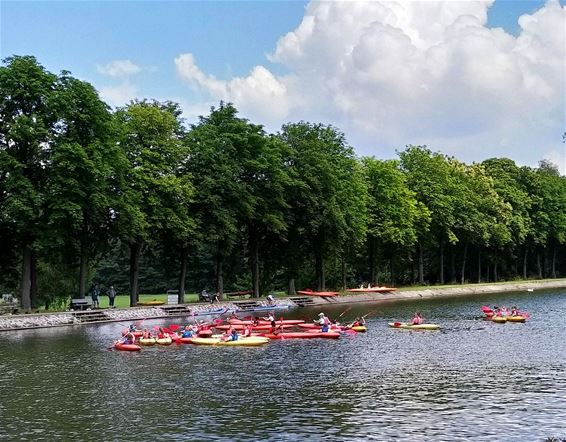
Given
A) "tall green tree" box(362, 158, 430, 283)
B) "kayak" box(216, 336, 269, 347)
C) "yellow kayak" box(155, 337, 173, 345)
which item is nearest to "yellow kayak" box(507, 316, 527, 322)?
"kayak" box(216, 336, 269, 347)

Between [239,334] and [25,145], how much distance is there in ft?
84.5

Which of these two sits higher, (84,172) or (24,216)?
(84,172)

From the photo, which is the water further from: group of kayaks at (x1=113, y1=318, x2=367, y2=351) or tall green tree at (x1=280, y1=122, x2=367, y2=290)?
tall green tree at (x1=280, y1=122, x2=367, y2=290)

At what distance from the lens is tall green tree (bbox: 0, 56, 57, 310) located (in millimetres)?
54344

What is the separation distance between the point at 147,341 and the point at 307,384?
1808 centimetres

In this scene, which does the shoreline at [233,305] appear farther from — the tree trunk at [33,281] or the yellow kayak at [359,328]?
the yellow kayak at [359,328]

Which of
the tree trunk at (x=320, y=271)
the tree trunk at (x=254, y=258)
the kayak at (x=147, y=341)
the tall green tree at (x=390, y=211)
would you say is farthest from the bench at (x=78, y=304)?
the tall green tree at (x=390, y=211)

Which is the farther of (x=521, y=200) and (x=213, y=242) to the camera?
(x=521, y=200)

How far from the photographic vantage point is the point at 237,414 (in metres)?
24.5

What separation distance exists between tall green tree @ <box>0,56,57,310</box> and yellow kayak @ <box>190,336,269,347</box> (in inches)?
719

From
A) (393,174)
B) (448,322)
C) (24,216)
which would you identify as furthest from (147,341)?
(393,174)

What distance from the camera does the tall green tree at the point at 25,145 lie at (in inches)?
2140

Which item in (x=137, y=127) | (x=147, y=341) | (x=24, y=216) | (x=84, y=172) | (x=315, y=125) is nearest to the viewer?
(x=147, y=341)

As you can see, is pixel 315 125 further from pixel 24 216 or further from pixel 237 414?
pixel 237 414
